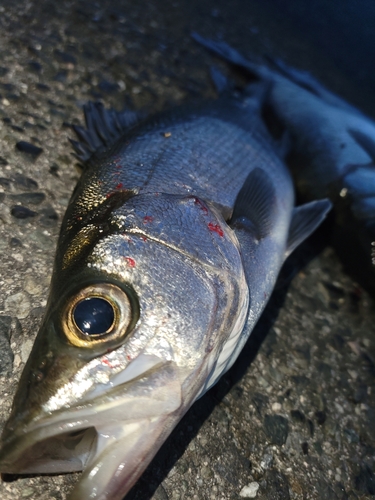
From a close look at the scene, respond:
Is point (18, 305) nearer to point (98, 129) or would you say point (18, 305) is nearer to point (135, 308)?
point (135, 308)

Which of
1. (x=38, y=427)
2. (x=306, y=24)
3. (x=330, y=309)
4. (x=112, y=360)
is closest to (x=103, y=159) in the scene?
(x=112, y=360)

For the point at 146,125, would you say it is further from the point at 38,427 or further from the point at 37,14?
the point at 37,14

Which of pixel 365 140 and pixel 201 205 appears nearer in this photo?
pixel 201 205

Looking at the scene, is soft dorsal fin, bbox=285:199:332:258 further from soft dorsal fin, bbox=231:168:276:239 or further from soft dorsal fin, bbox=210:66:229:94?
soft dorsal fin, bbox=210:66:229:94

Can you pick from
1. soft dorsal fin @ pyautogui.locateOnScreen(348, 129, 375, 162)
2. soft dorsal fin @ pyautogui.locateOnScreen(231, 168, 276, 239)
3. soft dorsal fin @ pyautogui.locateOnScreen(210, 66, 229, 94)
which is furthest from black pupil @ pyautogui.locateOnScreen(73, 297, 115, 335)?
soft dorsal fin @ pyautogui.locateOnScreen(210, 66, 229, 94)

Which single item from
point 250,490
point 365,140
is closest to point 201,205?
point 250,490
